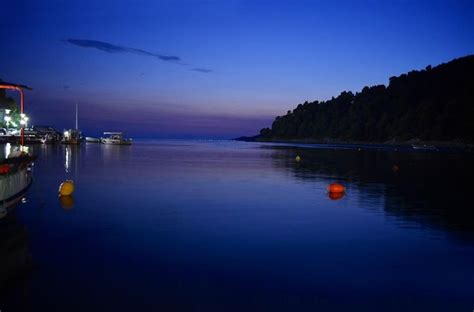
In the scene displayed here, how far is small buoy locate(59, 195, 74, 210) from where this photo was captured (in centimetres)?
2472

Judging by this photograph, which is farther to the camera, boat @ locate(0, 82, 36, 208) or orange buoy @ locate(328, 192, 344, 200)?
orange buoy @ locate(328, 192, 344, 200)

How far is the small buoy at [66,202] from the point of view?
81.1 ft

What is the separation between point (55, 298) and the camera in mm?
10883

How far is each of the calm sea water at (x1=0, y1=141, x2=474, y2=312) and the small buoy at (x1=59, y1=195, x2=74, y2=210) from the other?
322 mm

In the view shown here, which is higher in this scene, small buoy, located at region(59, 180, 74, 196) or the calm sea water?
small buoy, located at region(59, 180, 74, 196)

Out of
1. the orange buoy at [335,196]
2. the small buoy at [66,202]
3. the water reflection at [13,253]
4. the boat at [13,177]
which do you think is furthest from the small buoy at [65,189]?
the orange buoy at [335,196]

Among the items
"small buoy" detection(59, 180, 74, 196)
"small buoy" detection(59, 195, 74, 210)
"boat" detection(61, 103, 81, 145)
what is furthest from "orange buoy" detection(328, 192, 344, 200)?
"boat" detection(61, 103, 81, 145)

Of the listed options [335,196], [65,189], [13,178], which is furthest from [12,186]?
[335,196]

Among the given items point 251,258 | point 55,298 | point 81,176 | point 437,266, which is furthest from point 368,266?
point 81,176

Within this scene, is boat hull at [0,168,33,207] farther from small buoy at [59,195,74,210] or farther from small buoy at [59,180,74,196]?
small buoy at [59,180,74,196]

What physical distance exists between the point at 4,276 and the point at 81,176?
31.2m

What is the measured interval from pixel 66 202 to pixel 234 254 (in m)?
14.7

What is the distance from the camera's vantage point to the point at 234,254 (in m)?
15.3

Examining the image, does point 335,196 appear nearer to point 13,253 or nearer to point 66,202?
point 66,202
